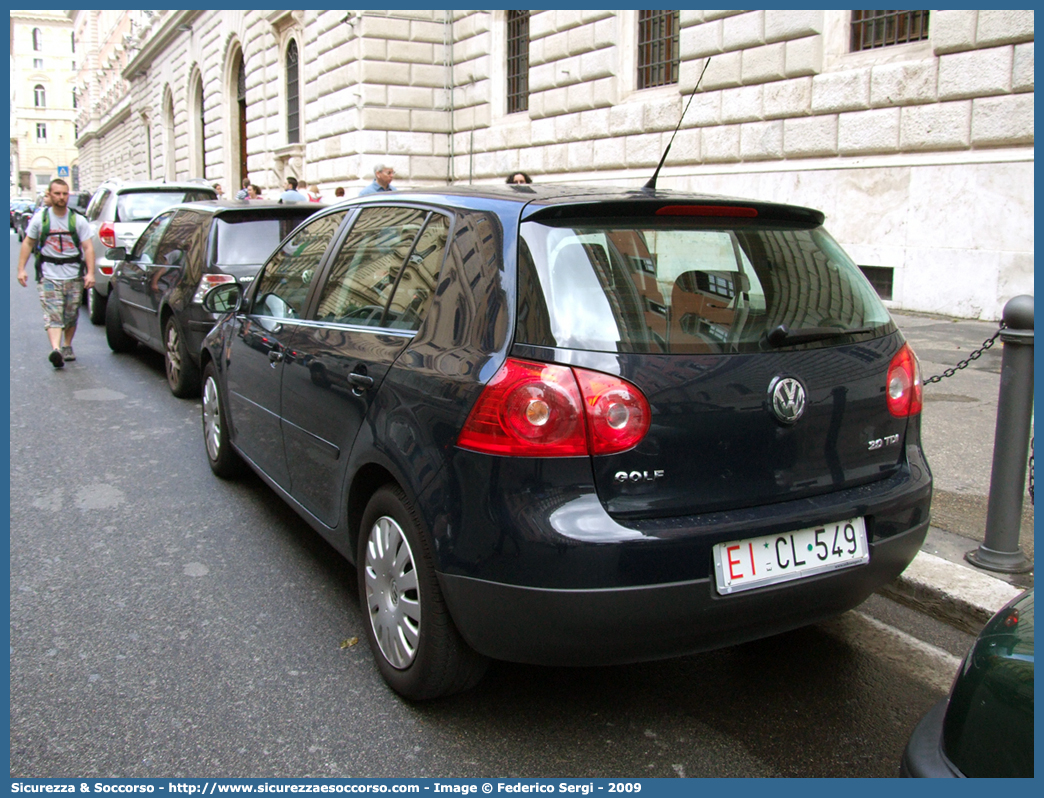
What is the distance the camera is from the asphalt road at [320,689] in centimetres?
269

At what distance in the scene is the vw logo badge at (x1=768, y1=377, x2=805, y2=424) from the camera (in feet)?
8.93

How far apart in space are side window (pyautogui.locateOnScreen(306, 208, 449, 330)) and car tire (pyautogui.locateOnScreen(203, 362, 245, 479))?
1.62 meters

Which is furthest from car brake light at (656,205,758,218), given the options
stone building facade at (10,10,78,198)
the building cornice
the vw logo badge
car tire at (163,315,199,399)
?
stone building facade at (10,10,78,198)

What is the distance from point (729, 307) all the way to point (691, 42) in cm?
1279

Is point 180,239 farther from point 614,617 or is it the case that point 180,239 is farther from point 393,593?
point 614,617

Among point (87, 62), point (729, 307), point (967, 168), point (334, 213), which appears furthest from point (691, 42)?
point (87, 62)

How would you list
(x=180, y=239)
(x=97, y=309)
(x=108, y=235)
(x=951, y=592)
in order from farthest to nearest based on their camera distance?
(x=108, y=235) → (x=97, y=309) → (x=180, y=239) → (x=951, y=592)

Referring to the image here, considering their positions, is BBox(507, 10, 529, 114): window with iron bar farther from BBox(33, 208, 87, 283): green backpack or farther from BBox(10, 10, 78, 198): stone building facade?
BBox(10, 10, 78, 198): stone building facade

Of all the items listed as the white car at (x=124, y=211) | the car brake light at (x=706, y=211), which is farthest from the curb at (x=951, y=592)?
the white car at (x=124, y=211)

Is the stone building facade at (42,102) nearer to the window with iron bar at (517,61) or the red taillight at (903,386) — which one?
the window with iron bar at (517,61)

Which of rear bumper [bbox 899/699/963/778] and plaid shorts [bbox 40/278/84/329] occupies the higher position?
plaid shorts [bbox 40/278/84/329]

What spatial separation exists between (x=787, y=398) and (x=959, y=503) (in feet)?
8.30

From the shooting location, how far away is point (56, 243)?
941 cm

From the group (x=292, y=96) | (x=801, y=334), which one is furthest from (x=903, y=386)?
(x=292, y=96)
